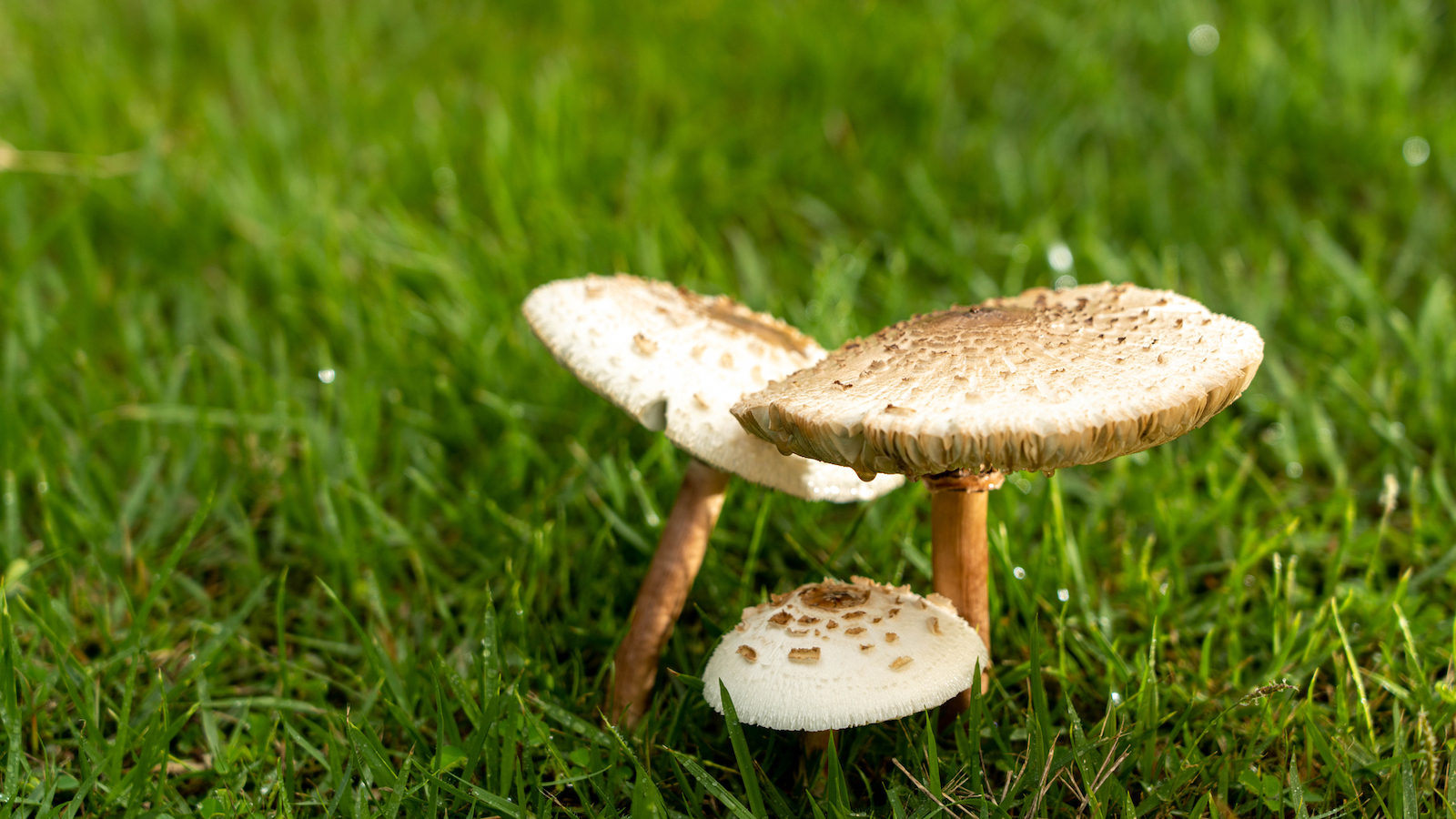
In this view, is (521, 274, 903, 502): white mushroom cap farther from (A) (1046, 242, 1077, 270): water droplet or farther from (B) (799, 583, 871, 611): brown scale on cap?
(A) (1046, 242, 1077, 270): water droplet

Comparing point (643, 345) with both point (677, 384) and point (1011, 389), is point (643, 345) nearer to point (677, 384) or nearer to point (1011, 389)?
point (677, 384)

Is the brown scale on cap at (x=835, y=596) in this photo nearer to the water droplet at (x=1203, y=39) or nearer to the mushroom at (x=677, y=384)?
the mushroom at (x=677, y=384)

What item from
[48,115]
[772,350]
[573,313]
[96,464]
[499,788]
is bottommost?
[499,788]

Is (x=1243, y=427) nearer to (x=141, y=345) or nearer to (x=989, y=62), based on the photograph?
(x=989, y=62)

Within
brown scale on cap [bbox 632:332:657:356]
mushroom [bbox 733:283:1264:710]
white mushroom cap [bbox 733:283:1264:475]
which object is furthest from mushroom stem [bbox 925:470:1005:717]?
brown scale on cap [bbox 632:332:657:356]

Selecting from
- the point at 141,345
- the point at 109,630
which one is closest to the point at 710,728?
the point at 109,630

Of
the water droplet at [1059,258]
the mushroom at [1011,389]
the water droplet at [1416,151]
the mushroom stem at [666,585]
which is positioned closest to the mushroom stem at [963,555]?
the mushroom at [1011,389]
